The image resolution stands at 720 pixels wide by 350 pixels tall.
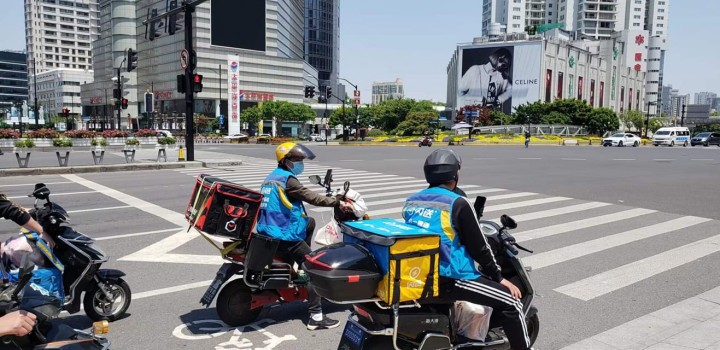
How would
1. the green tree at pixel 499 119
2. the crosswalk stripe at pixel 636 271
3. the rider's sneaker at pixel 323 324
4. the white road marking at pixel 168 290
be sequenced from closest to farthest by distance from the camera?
1. the rider's sneaker at pixel 323 324
2. the white road marking at pixel 168 290
3. the crosswalk stripe at pixel 636 271
4. the green tree at pixel 499 119

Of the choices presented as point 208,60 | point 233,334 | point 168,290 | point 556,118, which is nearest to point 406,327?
point 233,334

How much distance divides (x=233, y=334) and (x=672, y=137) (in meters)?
57.0

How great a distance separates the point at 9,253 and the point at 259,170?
16.8 meters

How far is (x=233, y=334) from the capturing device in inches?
179

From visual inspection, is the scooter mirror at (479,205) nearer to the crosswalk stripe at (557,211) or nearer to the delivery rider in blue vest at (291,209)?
the delivery rider in blue vest at (291,209)

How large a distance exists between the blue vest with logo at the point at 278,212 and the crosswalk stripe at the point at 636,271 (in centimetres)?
323

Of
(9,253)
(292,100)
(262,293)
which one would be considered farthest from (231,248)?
(292,100)

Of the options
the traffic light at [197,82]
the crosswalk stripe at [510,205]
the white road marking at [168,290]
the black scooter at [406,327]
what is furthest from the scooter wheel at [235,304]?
the traffic light at [197,82]

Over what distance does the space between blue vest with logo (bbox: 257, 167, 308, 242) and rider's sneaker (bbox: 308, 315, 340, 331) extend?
786 millimetres

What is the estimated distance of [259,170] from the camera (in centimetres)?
2067

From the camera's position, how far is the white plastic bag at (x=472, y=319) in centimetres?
333

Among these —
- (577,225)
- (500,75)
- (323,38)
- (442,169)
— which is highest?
(323,38)

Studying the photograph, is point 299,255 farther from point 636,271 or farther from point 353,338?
point 636,271

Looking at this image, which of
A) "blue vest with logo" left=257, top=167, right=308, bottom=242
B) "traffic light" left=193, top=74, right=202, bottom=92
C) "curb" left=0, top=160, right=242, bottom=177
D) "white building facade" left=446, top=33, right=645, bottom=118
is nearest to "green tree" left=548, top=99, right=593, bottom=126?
"white building facade" left=446, top=33, right=645, bottom=118
